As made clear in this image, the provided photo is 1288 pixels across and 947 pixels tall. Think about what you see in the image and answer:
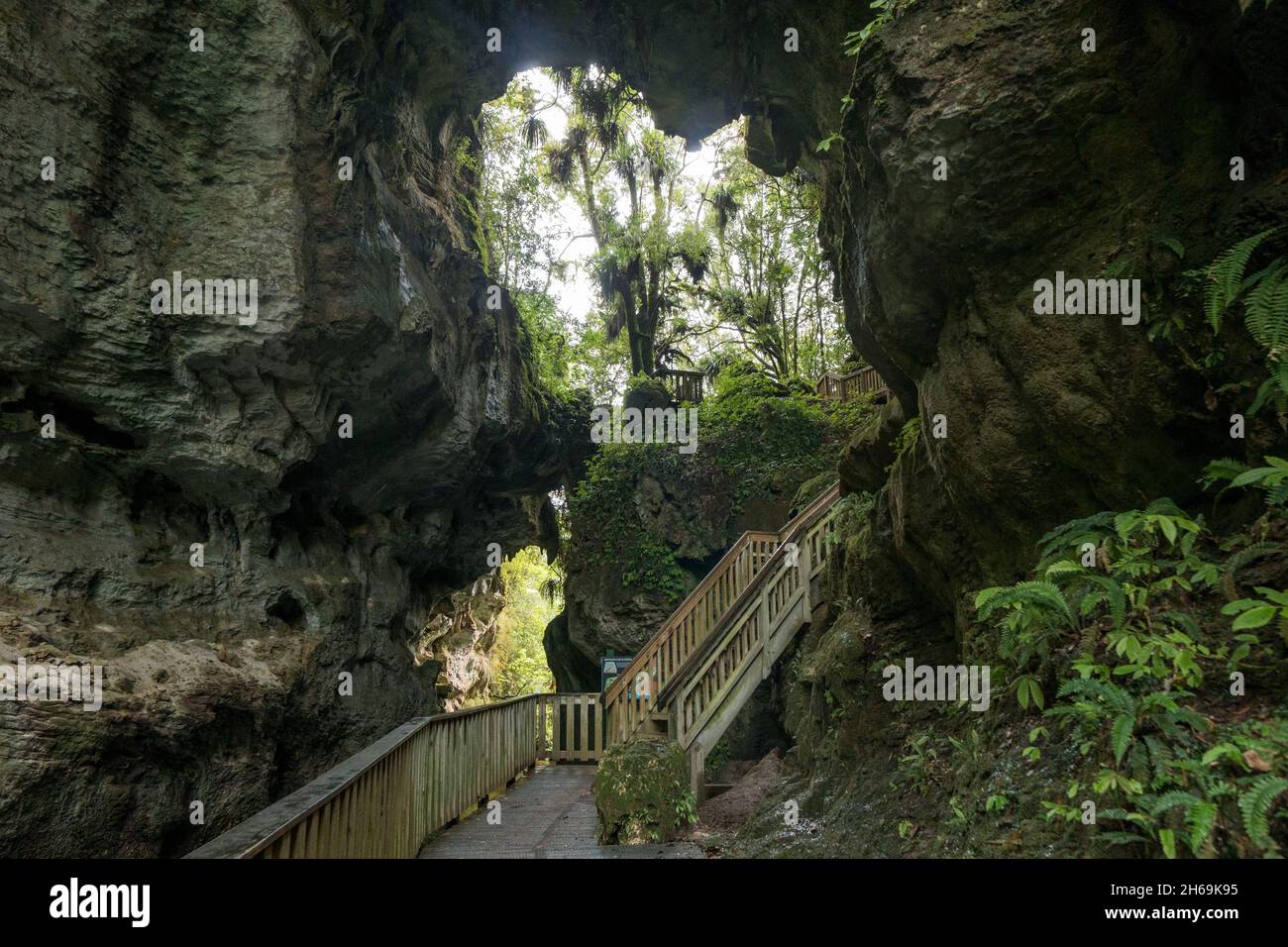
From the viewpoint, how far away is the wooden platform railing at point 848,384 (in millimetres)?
17266

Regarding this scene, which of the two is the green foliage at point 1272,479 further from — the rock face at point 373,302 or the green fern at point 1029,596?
the green fern at point 1029,596

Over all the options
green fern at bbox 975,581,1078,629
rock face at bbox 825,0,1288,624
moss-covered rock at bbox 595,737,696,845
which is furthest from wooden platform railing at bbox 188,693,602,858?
rock face at bbox 825,0,1288,624

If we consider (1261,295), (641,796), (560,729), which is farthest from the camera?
(560,729)

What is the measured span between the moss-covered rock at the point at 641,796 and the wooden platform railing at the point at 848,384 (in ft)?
38.2

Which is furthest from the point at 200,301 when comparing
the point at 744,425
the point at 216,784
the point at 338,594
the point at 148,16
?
the point at 744,425

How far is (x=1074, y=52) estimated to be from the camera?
173 inches

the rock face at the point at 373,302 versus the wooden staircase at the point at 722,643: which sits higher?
the rock face at the point at 373,302

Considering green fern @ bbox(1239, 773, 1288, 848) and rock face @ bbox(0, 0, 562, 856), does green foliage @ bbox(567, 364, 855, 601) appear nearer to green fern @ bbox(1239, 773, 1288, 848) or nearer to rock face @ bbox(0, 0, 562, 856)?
rock face @ bbox(0, 0, 562, 856)

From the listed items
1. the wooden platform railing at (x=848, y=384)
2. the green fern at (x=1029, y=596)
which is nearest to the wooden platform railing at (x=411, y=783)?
the green fern at (x=1029, y=596)

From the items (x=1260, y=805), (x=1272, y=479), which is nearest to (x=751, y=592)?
(x=1272, y=479)

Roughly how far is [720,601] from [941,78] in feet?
26.2

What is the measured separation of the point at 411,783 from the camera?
6.55m

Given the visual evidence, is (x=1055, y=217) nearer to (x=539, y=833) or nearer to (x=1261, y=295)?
(x=1261, y=295)

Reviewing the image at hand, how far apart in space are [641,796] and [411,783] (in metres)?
2.23
